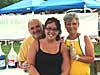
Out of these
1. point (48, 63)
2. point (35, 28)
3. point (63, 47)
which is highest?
point (35, 28)

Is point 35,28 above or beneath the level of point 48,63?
above

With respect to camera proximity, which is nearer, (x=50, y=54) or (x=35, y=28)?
(x=50, y=54)

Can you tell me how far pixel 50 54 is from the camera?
10.7 ft

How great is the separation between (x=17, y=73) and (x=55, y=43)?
1.29m

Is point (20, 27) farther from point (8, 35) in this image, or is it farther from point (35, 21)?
point (35, 21)

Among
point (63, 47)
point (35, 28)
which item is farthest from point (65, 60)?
point (35, 28)

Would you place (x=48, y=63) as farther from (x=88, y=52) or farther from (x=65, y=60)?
(x=88, y=52)

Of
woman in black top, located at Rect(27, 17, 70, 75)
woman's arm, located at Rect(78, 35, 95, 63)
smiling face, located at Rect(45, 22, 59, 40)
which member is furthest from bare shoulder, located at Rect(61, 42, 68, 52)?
woman's arm, located at Rect(78, 35, 95, 63)

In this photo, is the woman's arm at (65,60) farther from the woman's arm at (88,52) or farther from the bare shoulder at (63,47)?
the woman's arm at (88,52)

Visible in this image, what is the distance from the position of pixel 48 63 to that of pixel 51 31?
0.29 m

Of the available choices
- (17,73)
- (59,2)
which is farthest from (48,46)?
(59,2)

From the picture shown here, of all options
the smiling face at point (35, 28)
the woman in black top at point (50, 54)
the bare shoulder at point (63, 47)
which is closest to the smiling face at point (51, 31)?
the woman in black top at point (50, 54)

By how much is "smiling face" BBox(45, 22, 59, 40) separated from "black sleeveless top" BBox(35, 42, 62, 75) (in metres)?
0.15

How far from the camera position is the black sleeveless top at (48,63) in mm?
3232
